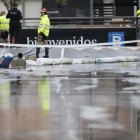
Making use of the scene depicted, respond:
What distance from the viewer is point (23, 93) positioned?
11594 mm

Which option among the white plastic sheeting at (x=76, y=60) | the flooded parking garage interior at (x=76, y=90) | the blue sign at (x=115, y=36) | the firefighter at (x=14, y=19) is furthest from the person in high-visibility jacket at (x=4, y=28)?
the white plastic sheeting at (x=76, y=60)

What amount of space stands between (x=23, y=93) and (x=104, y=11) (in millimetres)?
26971

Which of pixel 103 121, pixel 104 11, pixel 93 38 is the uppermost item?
pixel 104 11

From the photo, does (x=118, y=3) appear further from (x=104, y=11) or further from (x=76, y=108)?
(x=76, y=108)

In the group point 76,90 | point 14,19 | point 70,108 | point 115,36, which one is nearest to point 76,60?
point 14,19

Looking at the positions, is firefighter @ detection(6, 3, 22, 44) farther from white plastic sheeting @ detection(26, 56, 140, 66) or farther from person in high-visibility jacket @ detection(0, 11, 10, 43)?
white plastic sheeting @ detection(26, 56, 140, 66)

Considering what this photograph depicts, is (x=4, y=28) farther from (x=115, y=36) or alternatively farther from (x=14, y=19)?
(x=115, y=36)

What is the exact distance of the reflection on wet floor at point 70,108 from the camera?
25.4 feet

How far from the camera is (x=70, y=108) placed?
381 inches

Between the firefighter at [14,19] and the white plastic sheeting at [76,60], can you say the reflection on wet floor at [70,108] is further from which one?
the firefighter at [14,19]

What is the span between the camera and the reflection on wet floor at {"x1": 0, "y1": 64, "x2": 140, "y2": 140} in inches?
304

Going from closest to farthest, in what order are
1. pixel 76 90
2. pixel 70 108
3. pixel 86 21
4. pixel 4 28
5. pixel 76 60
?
pixel 70 108, pixel 76 90, pixel 76 60, pixel 4 28, pixel 86 21

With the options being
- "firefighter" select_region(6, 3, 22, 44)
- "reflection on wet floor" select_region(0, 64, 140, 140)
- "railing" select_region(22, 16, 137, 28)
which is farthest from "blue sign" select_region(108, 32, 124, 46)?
"reflection on wet floor" select_region(0, 64, 140, 140)

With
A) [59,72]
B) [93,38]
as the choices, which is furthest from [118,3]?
[59,72]
